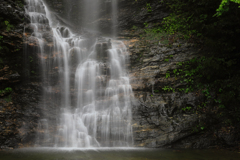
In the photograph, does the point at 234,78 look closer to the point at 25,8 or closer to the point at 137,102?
the point at 137,102

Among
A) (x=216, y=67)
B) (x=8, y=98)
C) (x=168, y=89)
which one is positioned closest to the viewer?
(x=216, y=67)

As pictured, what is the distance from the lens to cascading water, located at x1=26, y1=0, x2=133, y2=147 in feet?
29.0

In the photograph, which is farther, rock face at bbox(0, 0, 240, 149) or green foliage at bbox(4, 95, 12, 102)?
green foliage at bbox(4, 95, 12, 102)

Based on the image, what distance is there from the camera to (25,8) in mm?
12344

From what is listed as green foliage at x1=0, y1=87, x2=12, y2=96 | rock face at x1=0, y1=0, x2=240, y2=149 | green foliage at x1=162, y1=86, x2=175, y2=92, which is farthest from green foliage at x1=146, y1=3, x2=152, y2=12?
green foliage at x1=0, y1=87, x2=12, y2=96

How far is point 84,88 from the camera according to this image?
10820mm

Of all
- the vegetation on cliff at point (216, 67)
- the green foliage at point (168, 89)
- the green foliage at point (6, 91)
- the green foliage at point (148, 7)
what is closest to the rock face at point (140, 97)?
the green foliage at point (6, 91)

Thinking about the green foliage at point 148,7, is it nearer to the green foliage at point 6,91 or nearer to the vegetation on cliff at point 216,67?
the vegetation on cliff at point 216,67

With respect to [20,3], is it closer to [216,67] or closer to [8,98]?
[8,98]

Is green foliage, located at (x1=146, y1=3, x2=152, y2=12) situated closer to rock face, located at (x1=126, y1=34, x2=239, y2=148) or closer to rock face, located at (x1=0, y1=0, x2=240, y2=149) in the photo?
rock face, located at (x1=0, y1=0, x2=240, y2=149)

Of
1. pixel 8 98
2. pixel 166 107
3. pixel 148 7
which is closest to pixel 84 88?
pixel 8 98

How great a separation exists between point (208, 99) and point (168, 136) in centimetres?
309

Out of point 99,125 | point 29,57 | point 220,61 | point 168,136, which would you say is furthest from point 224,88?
point 29,57

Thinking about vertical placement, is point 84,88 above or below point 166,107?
above
